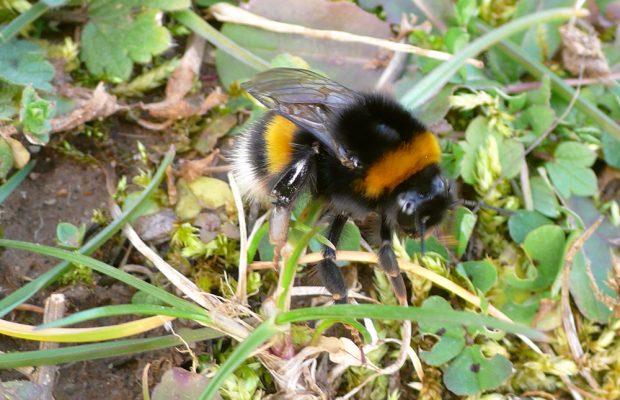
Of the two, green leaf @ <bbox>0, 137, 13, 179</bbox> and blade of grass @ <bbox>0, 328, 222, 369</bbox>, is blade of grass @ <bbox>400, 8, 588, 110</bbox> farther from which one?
green leaf @ <bbox>0, 137, 13, 179</bbox>

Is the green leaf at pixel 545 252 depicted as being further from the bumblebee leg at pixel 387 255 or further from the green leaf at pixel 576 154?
the bumblebee leg at pixel 387 255

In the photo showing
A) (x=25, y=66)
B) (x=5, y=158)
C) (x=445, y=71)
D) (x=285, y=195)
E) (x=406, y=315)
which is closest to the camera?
(x=406, y=315)

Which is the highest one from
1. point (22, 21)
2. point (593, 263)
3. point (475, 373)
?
point (22, 21)

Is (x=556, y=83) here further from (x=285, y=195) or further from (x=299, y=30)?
(x=285, y=195)

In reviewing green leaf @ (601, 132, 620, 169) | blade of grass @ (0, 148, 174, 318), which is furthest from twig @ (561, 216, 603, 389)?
blade of grass @ (0, 148, 174, 318)

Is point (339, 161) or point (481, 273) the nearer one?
point (339, 161)

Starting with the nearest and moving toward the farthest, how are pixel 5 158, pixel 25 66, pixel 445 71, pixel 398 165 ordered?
pixel 398 165 → pixel 5 158 → pixel 25 66 → pixel 445 71

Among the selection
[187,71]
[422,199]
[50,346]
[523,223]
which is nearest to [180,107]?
[187,71]

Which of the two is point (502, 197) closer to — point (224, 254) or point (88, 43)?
point (224, 254)
